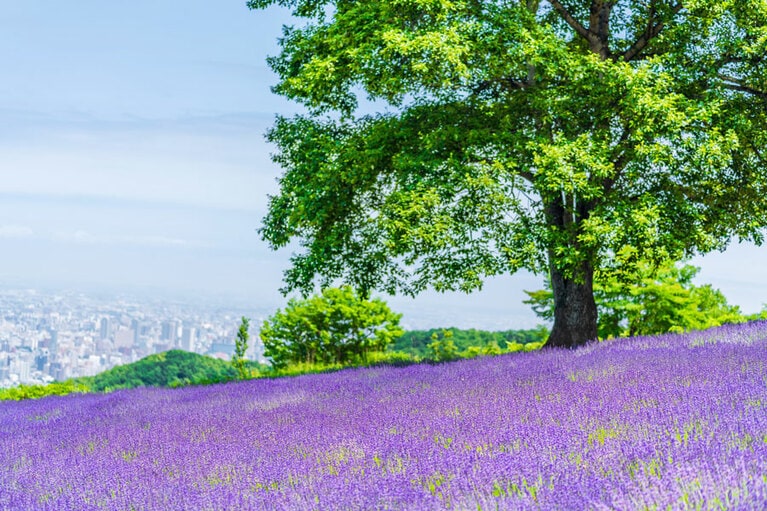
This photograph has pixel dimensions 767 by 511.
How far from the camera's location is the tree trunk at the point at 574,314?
1491 cm

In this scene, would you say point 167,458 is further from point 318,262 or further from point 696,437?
point 318,262

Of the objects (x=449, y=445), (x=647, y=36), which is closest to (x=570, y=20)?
(x=647, y=36)

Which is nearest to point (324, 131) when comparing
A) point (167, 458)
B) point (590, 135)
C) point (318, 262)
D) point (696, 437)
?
point (318, 262)

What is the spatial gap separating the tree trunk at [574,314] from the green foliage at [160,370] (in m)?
14.4

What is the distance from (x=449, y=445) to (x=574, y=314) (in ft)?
33.3

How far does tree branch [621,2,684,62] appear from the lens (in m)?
15.0

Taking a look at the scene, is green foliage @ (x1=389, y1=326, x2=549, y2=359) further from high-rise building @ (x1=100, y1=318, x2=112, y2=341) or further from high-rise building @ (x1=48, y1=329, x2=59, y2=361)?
high-rise building @ (x1=100, y1=318, x2=112, y2=341)

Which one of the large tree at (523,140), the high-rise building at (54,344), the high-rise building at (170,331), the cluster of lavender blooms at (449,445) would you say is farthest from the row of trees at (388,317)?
the high-rise building at (54,344)

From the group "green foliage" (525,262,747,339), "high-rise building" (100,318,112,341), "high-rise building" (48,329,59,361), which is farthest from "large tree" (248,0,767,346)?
"high-rise building" (100,318,112,341)

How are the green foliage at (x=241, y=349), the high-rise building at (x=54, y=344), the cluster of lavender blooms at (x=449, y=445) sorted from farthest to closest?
the high-rise building at (x=54, y=344)
the green foliage at (x=241, y=349)
the cluster of lavender blooms at (x=449, y=445)

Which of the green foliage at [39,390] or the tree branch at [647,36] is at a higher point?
the tree branch at [647,36]

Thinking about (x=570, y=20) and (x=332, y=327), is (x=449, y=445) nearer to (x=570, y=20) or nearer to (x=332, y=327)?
(x=570, y=20)

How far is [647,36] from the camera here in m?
15.3

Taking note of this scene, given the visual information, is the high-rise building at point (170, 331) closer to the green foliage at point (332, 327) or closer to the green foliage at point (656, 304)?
the green foliage at point (332, 327)
